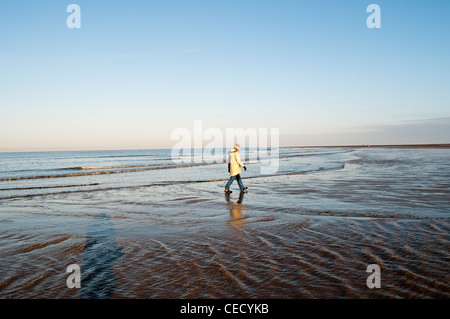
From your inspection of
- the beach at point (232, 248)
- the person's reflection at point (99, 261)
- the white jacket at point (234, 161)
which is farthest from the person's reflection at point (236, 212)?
Answer: the person's reflection at point (99, 261)

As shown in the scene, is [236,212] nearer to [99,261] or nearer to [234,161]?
[234,161]

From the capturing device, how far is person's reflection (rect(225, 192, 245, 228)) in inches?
301

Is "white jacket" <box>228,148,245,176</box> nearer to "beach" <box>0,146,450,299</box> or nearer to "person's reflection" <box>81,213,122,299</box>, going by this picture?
"beach" <box>0,146,450,299</box>

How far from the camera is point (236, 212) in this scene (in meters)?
9.10

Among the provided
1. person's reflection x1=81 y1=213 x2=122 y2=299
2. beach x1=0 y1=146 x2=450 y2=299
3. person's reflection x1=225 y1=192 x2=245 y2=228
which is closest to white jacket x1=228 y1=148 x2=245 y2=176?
person's reflection x1=225 y1=192 x2=245 y2=228

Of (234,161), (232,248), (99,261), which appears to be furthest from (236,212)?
(99,261)

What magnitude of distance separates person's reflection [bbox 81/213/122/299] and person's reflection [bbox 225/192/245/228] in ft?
10.1

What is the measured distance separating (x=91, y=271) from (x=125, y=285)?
2.84 ft

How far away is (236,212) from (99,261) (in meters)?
4.80
